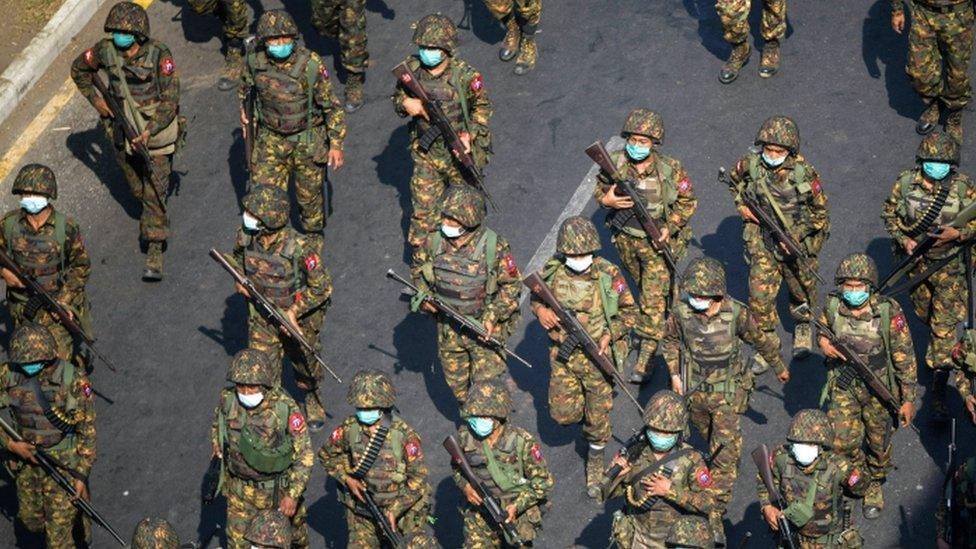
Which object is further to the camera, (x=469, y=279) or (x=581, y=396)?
(x=581, y=396)

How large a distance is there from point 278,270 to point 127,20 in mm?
3475

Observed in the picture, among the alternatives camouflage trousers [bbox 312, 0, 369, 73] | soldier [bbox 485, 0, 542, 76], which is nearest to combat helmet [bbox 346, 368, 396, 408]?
camouflage trousers [bbox 312, 0, 369, 73]

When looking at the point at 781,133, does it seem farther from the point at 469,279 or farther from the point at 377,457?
the point at 377,457

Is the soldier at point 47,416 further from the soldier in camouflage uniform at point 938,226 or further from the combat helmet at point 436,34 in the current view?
the soldier in camouflage uniform at point 938,226

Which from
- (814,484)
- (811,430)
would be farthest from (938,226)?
(814,484)

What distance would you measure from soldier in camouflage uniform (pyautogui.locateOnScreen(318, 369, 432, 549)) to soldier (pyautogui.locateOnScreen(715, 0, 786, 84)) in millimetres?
6719

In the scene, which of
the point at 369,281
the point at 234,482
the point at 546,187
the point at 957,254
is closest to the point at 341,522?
the point at 234,482

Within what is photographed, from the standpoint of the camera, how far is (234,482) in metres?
18.8

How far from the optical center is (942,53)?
22.1 meters

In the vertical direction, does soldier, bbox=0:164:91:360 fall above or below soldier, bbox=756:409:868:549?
below

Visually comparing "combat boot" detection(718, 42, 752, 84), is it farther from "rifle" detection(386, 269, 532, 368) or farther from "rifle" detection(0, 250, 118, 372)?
"rifle" detection(0, 250, 118, 372)

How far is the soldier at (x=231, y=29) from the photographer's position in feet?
78.7

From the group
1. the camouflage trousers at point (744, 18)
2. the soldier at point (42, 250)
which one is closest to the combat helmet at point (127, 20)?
the soldier at point (42, 250)

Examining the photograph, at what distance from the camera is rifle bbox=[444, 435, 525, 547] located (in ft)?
58.8
